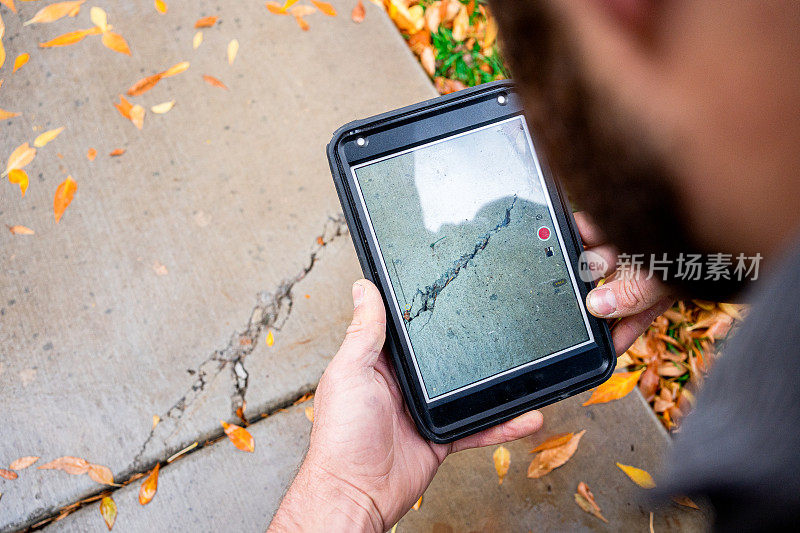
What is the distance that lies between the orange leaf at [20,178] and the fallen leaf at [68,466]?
1.01 meters

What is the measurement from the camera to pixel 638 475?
1843 mm

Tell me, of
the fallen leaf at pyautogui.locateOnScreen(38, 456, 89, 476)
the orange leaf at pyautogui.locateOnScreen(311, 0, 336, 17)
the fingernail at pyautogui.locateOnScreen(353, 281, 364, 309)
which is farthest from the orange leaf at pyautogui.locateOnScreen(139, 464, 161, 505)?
the orange leaf at pyautogui.locateOnScreen(311, 0, 336, 17)

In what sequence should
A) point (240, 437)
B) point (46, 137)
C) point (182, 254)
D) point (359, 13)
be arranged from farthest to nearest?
point (359, 13) < point (46, 137) < point (182, 254) < point (240, 437)

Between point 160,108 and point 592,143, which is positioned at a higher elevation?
point 592,143

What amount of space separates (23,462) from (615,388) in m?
2.09

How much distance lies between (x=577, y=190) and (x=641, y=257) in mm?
88

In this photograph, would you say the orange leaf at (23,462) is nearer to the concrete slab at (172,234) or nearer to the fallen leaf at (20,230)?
the concrete slab at (172,234)

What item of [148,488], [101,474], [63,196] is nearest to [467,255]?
[148,488]

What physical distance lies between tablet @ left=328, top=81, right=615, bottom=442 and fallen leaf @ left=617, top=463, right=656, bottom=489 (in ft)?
1.95

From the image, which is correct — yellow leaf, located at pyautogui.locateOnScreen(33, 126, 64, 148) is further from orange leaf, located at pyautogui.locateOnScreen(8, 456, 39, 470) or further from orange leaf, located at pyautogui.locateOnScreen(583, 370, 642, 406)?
orange leaf, located at pyautogui.locateOnScreen(583, 370, 642, 406)

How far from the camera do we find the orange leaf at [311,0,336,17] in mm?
2254

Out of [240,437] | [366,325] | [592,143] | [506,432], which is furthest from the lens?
[240,437]

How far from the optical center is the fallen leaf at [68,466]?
176 cm

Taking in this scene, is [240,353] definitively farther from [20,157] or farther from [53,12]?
[53,12]
